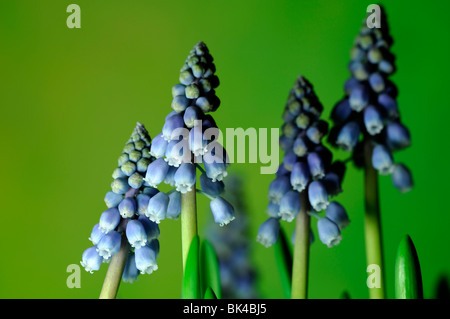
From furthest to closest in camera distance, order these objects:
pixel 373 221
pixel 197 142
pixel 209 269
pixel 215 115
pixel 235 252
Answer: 1. pixel 215 115
2. pixel 235 252
3. pixel 209 269
4. pixel 373 221
5. pixel 197 142

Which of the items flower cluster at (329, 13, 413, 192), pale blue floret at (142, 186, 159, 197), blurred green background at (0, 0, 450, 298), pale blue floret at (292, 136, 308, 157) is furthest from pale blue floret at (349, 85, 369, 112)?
blurred green background at (0, 0, 450, 298)

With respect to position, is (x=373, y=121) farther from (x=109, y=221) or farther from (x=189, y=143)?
(x=109, y=221)

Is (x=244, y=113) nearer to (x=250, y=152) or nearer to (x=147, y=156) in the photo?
(x=250, y=152)

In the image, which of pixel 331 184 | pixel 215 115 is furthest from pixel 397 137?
pixel 215 115

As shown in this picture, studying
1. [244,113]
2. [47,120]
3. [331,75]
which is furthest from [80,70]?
[331,75]

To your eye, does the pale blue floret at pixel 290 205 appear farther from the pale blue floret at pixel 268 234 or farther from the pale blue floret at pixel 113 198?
the pale blue floret at pixel 113 198

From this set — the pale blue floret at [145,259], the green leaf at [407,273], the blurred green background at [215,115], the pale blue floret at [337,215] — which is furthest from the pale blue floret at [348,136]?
the blurred green background at [215,115]
